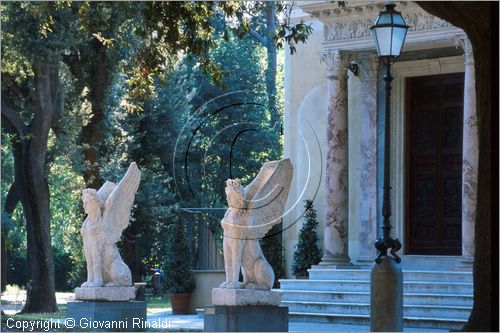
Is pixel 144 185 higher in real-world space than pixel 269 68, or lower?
lower

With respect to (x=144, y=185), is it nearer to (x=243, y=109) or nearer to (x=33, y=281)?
(x=243, y=109)

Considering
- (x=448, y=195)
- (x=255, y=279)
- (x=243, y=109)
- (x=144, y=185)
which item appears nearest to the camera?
(x=255, y=279)

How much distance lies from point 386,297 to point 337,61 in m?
11.0

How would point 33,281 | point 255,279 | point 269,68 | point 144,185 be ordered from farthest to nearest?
1. point 269,68
2. point 144,185
3. point 33,281
4. point 255,279

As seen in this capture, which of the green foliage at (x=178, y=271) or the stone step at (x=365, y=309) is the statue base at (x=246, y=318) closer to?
the stone step at (x=365, y=309)

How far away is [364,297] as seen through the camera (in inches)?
871

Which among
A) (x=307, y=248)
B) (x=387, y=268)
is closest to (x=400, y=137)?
(x=307, y=248)

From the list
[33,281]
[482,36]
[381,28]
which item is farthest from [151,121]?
[482,36]

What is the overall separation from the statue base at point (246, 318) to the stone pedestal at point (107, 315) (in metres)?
1.70

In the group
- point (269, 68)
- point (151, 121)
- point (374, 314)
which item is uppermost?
point (269, 68)

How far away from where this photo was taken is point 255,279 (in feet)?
57.7

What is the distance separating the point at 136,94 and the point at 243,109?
83.7 ft

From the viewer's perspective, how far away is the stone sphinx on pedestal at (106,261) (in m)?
18.6

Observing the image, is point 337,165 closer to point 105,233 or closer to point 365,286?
point 365,286
